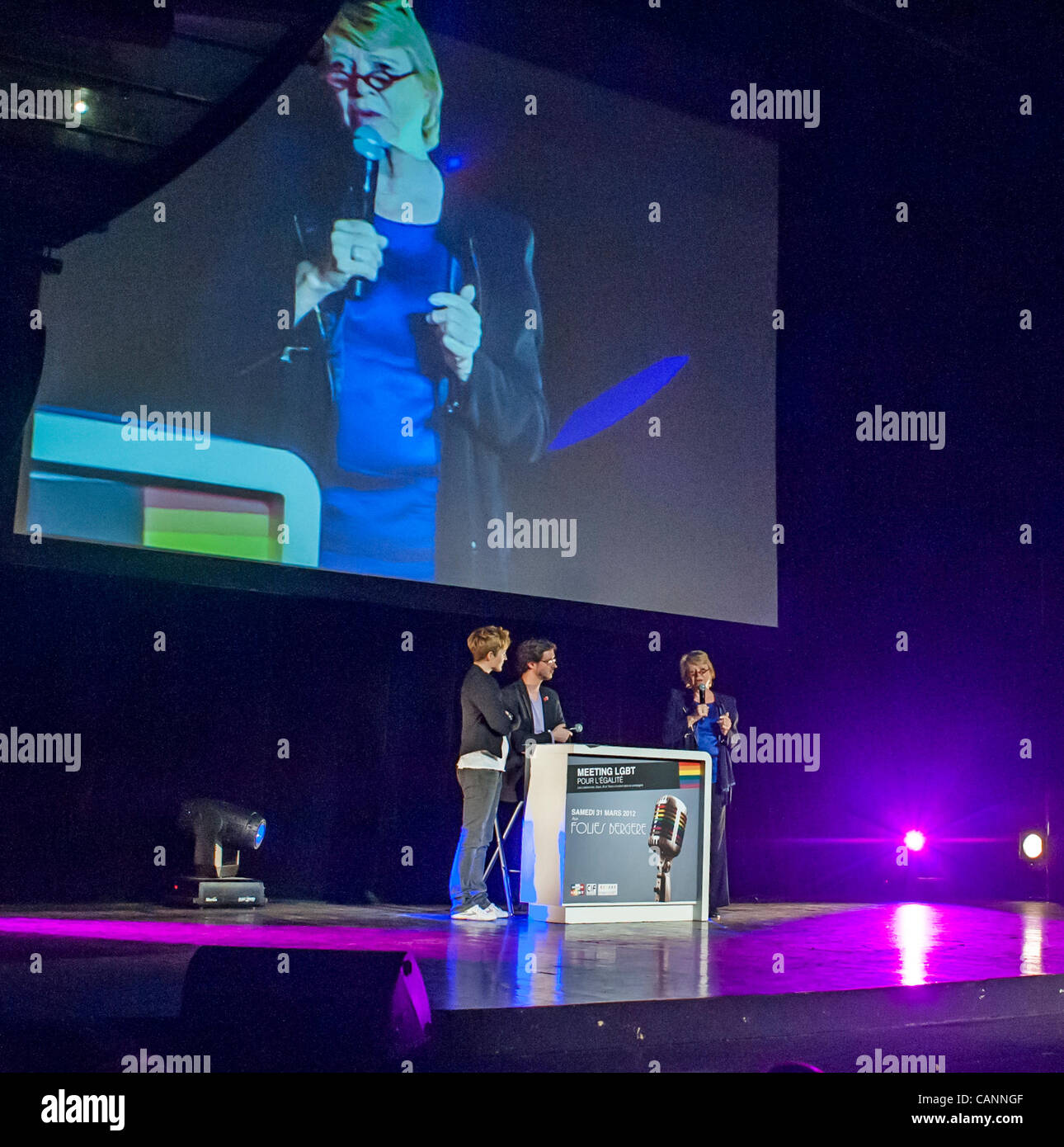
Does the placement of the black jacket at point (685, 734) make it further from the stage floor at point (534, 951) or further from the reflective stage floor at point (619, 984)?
the reflective stage floor at point (619, 984)

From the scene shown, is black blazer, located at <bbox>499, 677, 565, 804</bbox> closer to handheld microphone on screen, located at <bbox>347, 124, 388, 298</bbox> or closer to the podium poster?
the podium poster

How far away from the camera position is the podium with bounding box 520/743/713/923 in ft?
20.5

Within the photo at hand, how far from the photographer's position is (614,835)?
634cm

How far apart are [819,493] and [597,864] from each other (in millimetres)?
3821

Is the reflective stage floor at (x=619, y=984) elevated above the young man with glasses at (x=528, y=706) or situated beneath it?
situated beneath

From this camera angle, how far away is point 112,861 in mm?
6551

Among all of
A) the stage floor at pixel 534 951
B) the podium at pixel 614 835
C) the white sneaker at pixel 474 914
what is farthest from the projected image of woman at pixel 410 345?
the stage floor at pixel 534 951

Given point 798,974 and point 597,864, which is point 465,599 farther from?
point 798,974

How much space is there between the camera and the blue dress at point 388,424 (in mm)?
6797

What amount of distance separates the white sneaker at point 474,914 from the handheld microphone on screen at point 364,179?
319 centimetres

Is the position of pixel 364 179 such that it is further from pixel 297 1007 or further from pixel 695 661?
pixel 297 1007

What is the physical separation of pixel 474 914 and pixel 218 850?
1.34 m

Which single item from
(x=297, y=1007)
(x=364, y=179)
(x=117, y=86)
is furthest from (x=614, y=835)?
(x=117, y=86)
